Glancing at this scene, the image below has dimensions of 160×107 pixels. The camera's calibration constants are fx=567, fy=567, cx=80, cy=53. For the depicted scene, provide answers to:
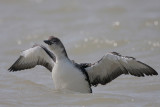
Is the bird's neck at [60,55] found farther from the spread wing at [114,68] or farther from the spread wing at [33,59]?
the spread wing at [33,59]

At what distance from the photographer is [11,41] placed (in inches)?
788

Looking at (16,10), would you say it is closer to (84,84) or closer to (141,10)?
(141,10)

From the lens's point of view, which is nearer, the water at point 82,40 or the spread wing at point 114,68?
the spread wing at point 114,68

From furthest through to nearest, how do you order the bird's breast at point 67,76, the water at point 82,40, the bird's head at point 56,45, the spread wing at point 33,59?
the spread wing at point 33,59
the water at point 82,40
the bird's head at point 56,45
the bird's breast at point 67,76

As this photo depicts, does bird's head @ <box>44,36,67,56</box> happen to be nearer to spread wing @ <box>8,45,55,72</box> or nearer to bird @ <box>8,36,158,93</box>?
bird @ <box>8,36,158,93</box>

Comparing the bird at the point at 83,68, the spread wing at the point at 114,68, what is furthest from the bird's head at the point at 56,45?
the spread wing at the point at 114,68

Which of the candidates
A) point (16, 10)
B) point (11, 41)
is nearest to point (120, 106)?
point (11, 41)

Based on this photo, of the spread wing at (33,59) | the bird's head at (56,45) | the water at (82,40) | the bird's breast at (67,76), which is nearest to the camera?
the bird's breast at (67,76)

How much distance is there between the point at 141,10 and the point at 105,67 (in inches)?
387

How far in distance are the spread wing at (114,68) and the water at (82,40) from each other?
0.41 m

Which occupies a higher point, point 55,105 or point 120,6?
point 120,6

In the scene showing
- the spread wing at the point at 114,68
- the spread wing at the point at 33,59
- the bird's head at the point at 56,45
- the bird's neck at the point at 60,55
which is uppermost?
the spread wing at the point at 33,59

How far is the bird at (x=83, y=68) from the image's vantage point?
12234 millimetres

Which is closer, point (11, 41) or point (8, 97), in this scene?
point (8, 97)
